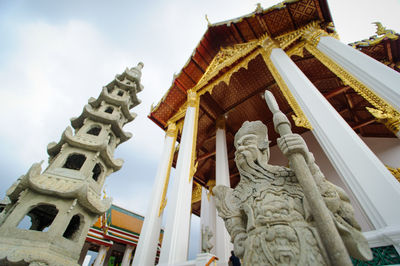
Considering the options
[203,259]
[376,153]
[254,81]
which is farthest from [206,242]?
[376,153]

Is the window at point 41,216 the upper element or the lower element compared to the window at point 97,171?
lower

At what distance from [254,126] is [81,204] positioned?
15.5ft

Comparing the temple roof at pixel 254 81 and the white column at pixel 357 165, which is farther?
the temple roof at pixel 254 81

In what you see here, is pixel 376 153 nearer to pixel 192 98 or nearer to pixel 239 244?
pixel 192 98

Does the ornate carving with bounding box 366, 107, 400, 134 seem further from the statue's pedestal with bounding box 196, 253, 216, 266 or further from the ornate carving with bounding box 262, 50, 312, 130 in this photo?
the statue's pedestal with bounding box 196, 253, 216, 266

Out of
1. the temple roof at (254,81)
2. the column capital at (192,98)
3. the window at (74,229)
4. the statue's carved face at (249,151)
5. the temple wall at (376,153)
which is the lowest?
the statue's carved face at (249,151)

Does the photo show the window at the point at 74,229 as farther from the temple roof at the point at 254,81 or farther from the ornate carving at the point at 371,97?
the ornate carving at the point at 371,97

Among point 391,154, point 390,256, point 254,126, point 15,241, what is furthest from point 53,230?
point 391,154

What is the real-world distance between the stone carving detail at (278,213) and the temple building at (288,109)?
1.19 m

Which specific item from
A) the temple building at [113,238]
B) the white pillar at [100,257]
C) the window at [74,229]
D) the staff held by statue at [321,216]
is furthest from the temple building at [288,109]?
the white pillar at [100,257]

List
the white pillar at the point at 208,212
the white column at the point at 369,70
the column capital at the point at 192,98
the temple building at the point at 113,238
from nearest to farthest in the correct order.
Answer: the white column at the point at 369,70, the column capital at the point at 192,98, the white pillar at the point at 208,212, the temple building at the point at 113,238

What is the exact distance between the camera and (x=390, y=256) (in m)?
Answer: 1.58

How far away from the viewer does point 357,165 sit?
84.8 inches

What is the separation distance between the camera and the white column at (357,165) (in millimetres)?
1761
